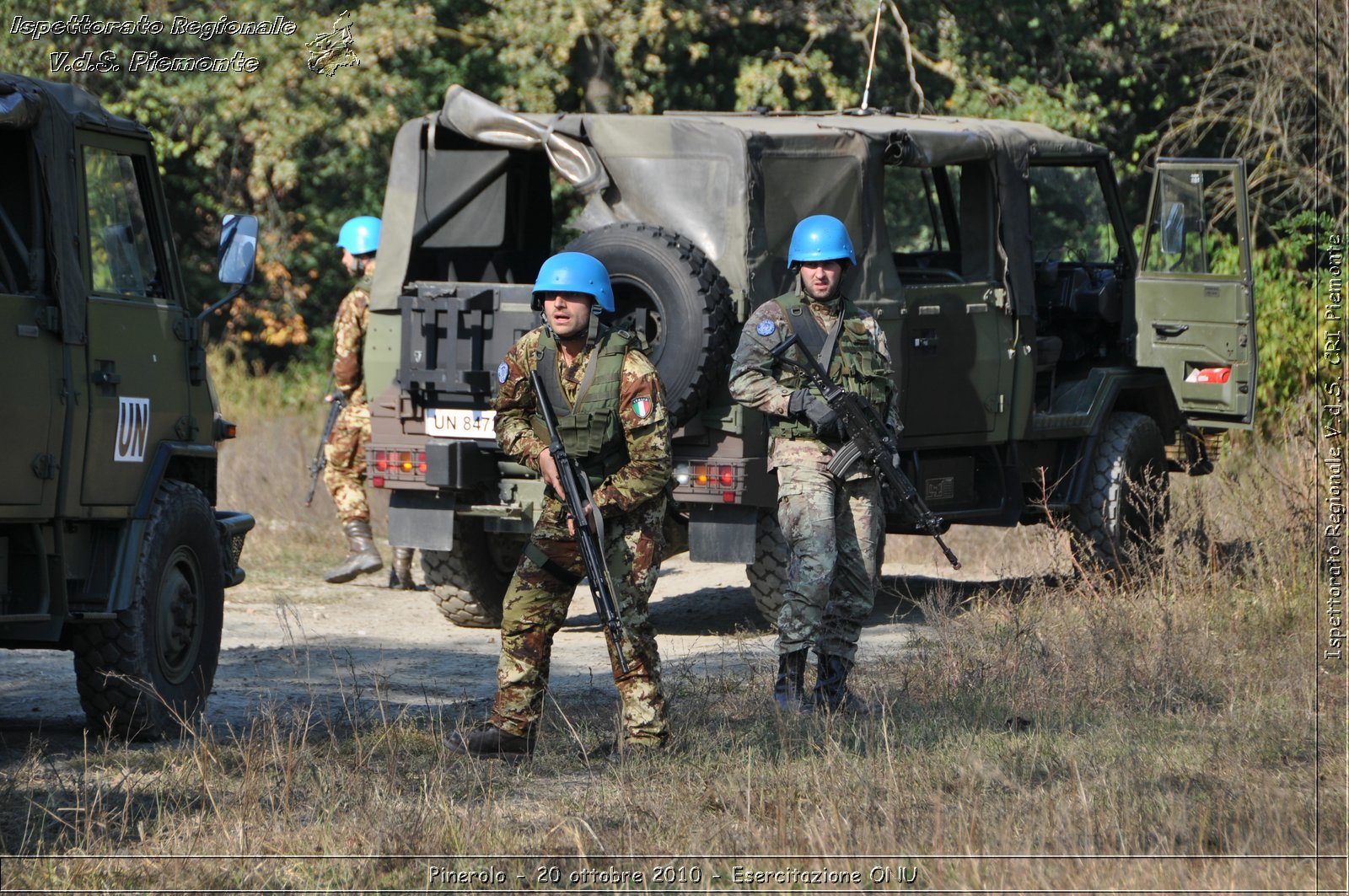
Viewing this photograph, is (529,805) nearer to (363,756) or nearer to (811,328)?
(363,756)

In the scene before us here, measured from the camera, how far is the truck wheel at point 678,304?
842cm

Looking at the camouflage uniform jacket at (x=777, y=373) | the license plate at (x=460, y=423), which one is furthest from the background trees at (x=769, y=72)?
the camouflage uniform jacket at (x=777, y=373)

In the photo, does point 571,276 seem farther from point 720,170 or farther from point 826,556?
point 720,170

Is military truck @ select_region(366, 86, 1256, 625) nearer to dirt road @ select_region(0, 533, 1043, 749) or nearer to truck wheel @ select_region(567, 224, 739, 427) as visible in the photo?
truck wheel @ select_region(567, 224, 739, 427)

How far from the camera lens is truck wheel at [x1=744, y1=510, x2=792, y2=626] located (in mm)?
9039

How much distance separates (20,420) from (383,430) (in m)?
3.28

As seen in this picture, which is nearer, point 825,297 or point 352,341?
point 825,297

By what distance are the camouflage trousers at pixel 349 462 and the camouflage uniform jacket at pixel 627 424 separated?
474 cm

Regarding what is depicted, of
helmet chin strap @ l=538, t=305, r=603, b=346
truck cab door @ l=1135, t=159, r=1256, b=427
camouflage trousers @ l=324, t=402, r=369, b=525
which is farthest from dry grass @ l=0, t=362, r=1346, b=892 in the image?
camouflage trousers @ l=324, t=402, r=369, b=525

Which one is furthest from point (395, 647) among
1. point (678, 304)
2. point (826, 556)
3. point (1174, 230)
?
point (1174, 230)

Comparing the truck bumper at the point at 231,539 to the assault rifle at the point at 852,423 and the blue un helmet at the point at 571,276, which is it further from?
the assault rifle at the point at 852,423

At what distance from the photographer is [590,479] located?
6297mm

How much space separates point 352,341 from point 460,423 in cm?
199

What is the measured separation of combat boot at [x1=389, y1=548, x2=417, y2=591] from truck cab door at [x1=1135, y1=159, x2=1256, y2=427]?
4413mm
